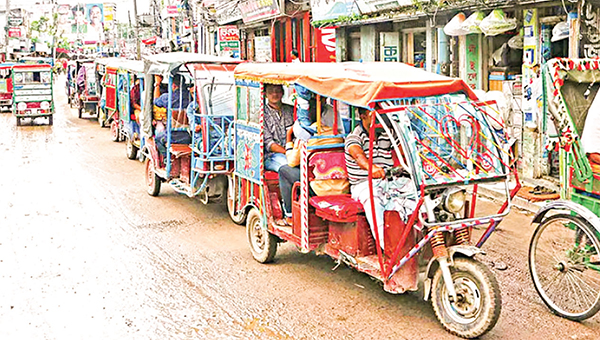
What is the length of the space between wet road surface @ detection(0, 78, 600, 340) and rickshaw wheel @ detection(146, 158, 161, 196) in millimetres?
363

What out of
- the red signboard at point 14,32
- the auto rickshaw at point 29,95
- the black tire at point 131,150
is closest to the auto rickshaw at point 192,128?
the black tire at point 131,150

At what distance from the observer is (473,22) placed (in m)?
12.6

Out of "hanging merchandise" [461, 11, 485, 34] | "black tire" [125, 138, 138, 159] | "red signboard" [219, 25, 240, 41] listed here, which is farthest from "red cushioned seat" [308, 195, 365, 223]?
"red signboard" [219, 25, 240, 41]

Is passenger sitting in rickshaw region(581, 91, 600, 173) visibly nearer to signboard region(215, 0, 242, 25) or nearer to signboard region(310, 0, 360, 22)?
signboard region(310, 0, 360, 22)

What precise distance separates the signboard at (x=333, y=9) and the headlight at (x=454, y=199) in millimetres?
12170

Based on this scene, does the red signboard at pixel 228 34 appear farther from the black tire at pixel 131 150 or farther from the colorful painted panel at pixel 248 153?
the colorful painted panel at pixel 248 153

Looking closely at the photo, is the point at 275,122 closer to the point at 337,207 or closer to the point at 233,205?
the point at 233,205

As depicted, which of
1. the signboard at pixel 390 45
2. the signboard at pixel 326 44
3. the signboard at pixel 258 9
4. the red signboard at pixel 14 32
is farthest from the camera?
the red signboard at pixel 14 32

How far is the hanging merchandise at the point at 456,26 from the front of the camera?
13.0m

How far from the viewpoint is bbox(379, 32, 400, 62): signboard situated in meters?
17.2

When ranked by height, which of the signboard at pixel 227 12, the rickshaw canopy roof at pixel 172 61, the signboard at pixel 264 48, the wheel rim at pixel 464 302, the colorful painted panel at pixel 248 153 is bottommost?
the wheel rim at pixel 464 302

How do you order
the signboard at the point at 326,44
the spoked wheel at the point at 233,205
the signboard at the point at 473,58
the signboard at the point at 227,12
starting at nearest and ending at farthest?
the spoked wheel at the point at 233,205 < the signboard at the point at 473,58 < the signboard at the point at 326,44 < the signboard at the point at 227,12

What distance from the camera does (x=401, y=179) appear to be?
6414 mm

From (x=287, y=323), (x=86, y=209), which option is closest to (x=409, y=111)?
(x=287, y=323)
